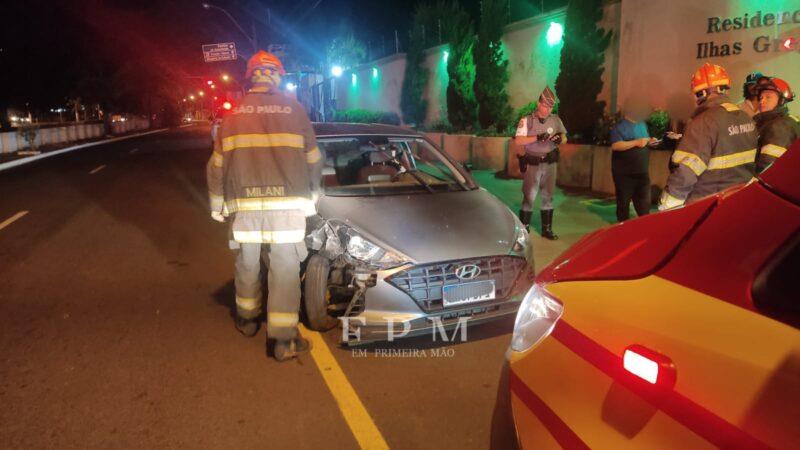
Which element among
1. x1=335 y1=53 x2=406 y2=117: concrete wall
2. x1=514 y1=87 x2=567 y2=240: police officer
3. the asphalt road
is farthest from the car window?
x1=335 y1=53 x2=406 y2=117: concrete wall

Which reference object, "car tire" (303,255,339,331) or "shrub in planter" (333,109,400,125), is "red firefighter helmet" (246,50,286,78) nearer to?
"car tire" (303,255,339,331)

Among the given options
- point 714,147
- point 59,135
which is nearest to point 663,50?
point 714,147

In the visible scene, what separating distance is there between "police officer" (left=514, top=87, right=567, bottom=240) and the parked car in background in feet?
17.4

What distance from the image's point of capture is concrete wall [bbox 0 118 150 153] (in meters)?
23.7

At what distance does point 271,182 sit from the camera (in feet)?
12.3

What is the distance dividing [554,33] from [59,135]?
27.1 metres

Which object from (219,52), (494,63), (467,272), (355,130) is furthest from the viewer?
(219,52)

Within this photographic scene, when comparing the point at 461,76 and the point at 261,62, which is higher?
the point at 461,76

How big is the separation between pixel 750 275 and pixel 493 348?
2.95 meters

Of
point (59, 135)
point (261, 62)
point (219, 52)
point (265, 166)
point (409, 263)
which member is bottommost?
point (409, 263)

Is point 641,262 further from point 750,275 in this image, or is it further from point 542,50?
point 542,50

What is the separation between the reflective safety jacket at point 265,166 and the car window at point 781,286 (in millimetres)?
2934

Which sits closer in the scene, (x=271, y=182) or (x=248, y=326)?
(x=271, y=182)

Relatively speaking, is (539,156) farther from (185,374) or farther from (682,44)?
(682,44)
